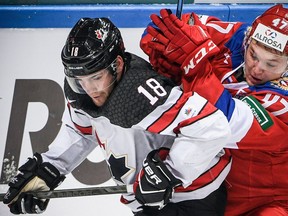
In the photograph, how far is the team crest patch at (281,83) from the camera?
142cm

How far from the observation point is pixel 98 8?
264 centimetres

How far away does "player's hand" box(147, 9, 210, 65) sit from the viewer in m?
1.31

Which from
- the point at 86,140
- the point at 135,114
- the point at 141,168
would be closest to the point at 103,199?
the point at 86,140

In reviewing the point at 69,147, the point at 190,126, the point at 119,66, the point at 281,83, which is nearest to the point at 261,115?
the point at 281,83

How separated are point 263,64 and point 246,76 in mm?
64

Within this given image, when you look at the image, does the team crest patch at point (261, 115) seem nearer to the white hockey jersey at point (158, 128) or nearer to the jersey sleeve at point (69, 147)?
the white hockey jersey at point (158, 128)

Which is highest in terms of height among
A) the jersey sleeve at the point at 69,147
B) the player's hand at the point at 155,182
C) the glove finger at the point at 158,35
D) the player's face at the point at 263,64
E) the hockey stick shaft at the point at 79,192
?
the glove finger at the point at 158,35

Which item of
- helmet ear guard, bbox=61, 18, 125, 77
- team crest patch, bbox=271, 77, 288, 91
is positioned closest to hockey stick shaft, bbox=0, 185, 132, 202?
helmet ear guard, bbox=61, 18, 125, 77

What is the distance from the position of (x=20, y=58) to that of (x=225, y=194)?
1310 mm

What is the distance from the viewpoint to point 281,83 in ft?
4.68

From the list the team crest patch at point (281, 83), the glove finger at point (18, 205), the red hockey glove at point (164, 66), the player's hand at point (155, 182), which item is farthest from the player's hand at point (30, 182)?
the team crest patch at point (281, 83)

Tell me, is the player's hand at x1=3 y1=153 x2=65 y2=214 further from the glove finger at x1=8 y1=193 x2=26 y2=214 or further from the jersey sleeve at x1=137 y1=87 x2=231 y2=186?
the jersey sleeve at x1=137 y1=87 x2=231 y2=186

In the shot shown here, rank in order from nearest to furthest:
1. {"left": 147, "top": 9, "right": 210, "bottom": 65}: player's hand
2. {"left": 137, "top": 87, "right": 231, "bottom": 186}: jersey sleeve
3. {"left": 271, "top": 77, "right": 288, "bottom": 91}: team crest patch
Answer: {"left": 137, "top": 87, "right": 231, "bottom": 186}: jersey sleeve → {"left": 147, "top": 9, "right": 210, "bottom": 65}: player's hand → {"left": 271, "top": 77, "right": 288, "bottom": 91}: team crest patch

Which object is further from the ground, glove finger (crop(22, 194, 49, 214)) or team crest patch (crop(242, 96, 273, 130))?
team crest patch (crop(242, 96, 273, 130))
